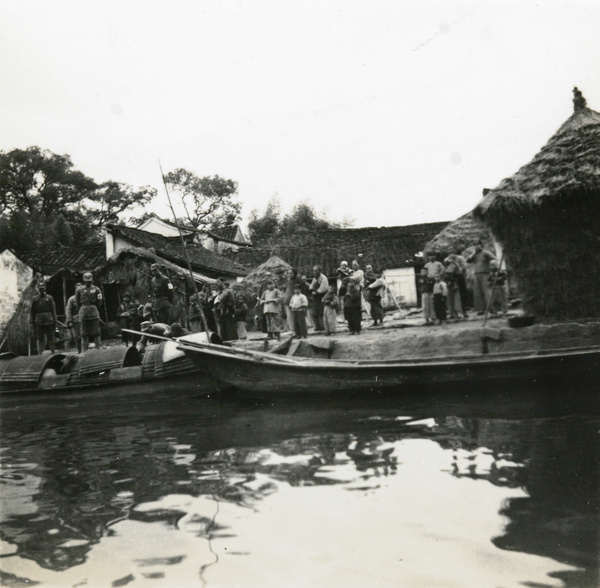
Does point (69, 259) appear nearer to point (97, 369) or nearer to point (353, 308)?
point (97, 369)

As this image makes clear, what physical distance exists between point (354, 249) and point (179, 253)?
8.26 metres

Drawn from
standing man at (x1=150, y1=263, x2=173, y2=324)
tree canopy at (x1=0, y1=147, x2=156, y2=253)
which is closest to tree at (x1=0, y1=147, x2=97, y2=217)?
tree canopy at (x1=0, y1=147, x2=156, y2=253)

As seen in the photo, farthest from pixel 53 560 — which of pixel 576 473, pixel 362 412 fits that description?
pixel 362 412

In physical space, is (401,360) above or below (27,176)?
below

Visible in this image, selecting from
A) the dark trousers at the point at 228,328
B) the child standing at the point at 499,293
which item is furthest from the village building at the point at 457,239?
the dark trousers at the point at 228,328

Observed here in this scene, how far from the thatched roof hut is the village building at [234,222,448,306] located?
1154 centimetres

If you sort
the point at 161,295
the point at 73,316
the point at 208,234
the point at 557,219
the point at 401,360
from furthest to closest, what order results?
1. the point at 208,234
2. the point at 73,316
3. the point at 161,295
4. the point at 557,219
5. the point at 401,360

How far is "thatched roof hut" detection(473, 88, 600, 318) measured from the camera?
10094 mm

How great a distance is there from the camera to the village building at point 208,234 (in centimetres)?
3096

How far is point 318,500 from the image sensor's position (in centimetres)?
473

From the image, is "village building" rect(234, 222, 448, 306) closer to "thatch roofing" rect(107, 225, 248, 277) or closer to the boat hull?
"thatch roofing" rect(107, 225, 248, 277)

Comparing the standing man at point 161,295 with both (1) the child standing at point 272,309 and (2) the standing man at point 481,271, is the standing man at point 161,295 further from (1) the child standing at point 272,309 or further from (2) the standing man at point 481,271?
(2) the standing man at point 481,271

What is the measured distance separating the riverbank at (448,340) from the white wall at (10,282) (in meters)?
9.39

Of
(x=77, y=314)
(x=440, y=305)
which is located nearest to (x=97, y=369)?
(x=77, y=314)
